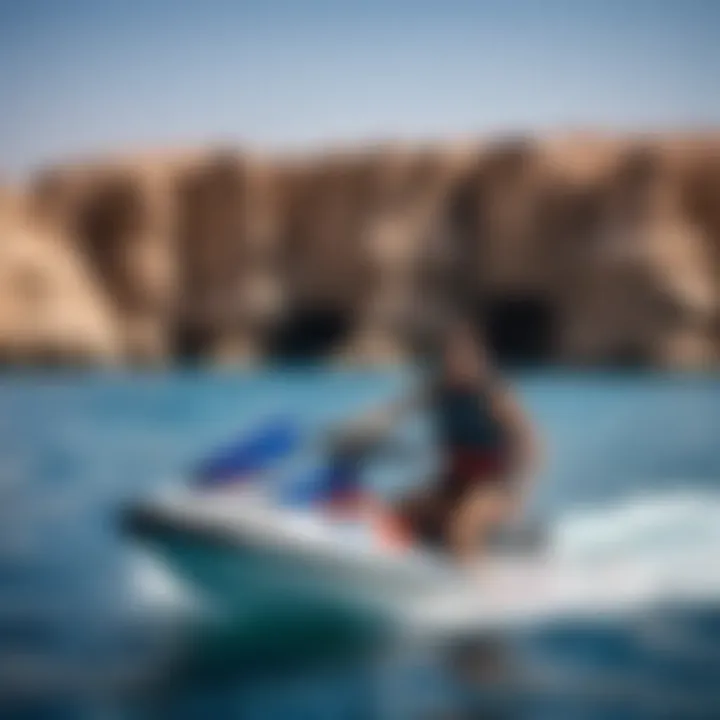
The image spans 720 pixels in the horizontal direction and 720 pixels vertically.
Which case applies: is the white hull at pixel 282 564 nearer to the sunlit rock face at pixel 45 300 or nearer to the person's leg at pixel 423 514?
the person's leg at pixel 423 514

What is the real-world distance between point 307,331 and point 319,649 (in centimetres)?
44

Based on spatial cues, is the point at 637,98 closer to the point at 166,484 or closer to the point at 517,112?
the point at 517,112

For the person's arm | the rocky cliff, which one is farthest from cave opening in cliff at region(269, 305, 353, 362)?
the person's arm

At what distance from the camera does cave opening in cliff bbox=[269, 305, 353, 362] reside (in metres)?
2.02

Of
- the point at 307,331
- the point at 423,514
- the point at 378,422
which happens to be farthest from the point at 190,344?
the point at 423,514

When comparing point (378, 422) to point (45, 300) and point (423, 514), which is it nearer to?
point (423, 514)

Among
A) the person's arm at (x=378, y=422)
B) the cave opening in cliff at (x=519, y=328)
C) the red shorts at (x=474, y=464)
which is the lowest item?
the red shorts at (x=474, y=464)

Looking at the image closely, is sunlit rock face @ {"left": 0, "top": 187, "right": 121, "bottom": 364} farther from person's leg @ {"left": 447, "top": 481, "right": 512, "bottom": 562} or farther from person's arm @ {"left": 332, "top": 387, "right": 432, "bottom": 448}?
person's leg @ {"left": 447, "top": 481, "right": 512, "bottom": 562}

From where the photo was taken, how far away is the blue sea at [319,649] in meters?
1.91

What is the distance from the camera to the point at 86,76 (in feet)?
6.89

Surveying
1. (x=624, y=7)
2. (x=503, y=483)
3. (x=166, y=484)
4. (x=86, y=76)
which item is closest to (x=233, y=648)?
(x=166, y=484)

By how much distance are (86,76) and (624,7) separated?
2.59ft

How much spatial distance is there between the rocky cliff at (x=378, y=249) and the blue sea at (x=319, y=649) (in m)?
0.06

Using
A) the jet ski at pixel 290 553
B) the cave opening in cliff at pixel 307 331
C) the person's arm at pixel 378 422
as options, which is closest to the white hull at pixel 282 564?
the jet ski at pixel 290 553
